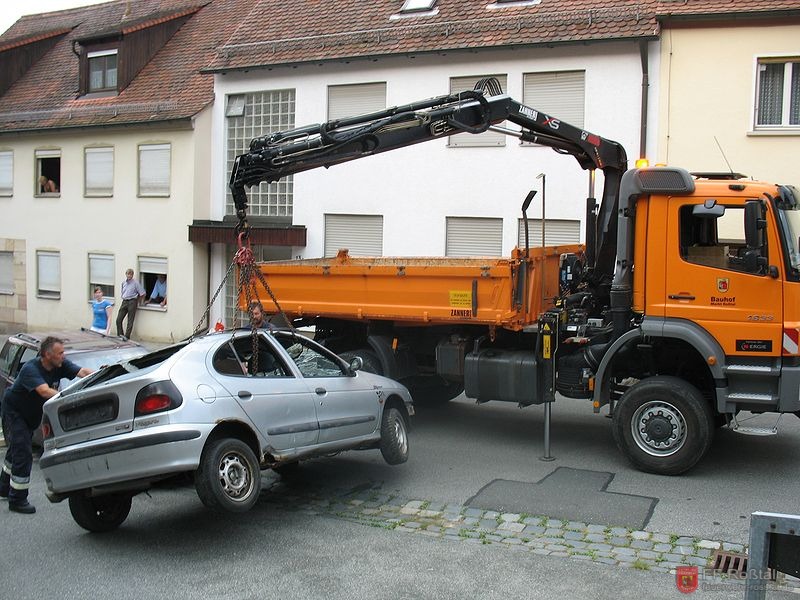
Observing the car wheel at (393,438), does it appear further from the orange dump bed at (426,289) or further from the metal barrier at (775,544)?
the metal barrier at (775,544)

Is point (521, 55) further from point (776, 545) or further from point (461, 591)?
point (776, 545)

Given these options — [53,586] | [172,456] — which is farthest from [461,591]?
[53,586]

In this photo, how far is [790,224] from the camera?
8742 millimetres

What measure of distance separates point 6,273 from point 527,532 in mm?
23196

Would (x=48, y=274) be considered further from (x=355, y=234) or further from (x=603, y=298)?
(x=603, y=298)

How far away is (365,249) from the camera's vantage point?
19.1m

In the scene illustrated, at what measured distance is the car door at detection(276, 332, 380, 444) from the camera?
26.2 feet

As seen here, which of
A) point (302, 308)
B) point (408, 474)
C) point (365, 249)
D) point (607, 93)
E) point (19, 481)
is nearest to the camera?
point (19, 481)

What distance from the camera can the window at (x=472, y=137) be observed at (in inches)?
675

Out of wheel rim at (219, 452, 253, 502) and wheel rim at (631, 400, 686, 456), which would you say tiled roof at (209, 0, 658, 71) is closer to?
wheel rim at (631, 400, 686, 456)

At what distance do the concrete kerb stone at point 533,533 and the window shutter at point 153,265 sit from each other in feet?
48.6

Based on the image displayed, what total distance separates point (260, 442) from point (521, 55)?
463 inches

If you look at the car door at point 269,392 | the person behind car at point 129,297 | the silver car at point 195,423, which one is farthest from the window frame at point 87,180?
the car door at point 269,392

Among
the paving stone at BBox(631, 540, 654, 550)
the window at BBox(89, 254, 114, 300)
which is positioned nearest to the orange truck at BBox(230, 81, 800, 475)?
the paving stone at BBox(631, 540, 654, 550)
